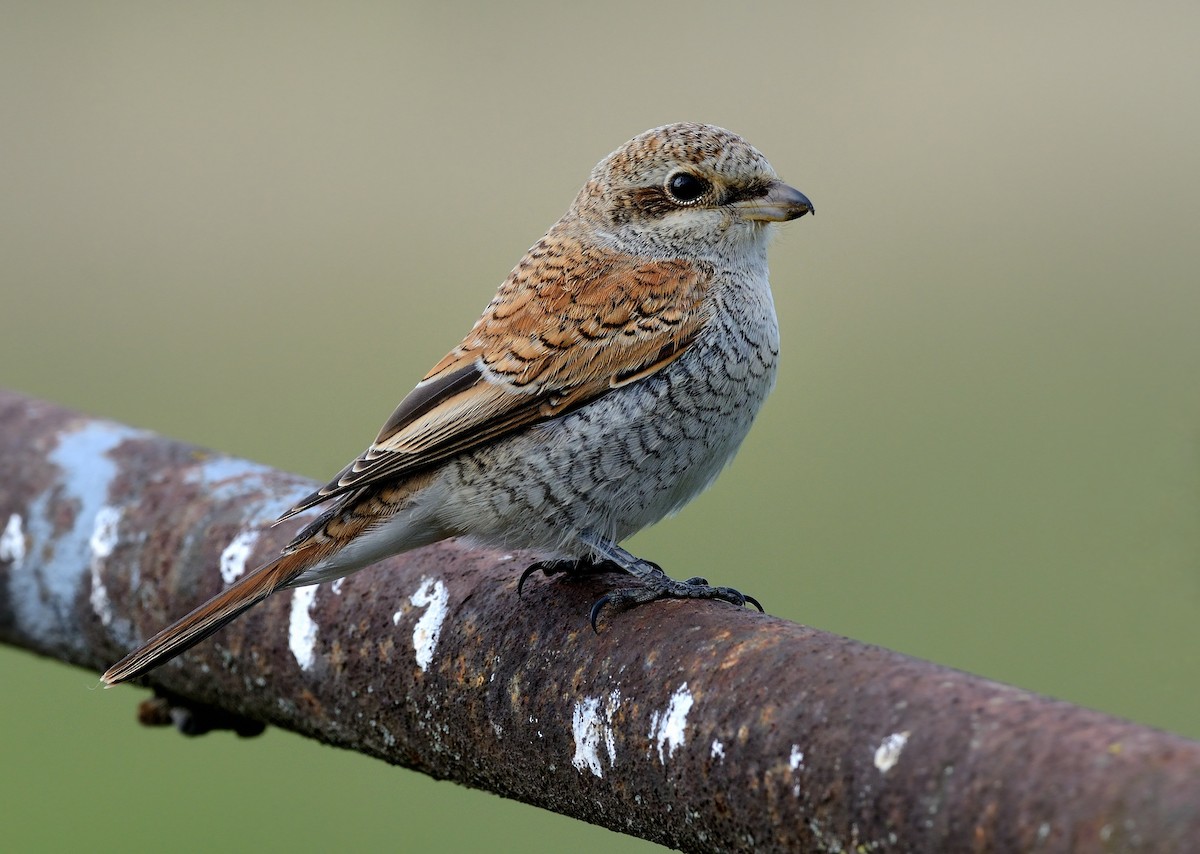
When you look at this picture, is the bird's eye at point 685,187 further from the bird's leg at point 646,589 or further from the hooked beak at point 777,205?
the bird's leg at point 646,589

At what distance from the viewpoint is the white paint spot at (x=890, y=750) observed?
1234 mm

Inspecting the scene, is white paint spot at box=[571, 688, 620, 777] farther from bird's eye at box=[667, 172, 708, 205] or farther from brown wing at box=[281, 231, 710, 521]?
bird's eye at box=[667, 172, 708, 205]

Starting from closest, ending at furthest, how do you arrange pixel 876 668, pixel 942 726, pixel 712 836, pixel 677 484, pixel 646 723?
pixel 942 726, pixel 876 668, pixel 712 836, pixel 646 723, pixel 677 484

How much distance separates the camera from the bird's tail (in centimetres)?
224

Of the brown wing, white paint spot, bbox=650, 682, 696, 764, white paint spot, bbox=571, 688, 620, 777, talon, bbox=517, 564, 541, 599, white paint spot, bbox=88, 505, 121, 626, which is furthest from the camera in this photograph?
the brown wing

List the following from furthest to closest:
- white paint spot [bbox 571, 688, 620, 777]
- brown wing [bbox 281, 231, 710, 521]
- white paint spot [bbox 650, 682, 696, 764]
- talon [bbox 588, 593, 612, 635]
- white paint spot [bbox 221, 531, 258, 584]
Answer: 1. brown wing [bbox 281, 231, 710, 521]
2. white paint spot [bbox 221, 531, 258, 584]
3. talon [bbox 588, 593, 612, 635]
4. white paint spot [bbox 571, 688, 620, 777]
5. white paint spot [bbox 650, 682, 696, 764]

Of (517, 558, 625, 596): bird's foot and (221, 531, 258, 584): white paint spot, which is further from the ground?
(221, 531, 258, 584): white paint spot

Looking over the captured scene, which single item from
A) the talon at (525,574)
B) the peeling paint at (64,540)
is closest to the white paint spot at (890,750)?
the talon at (525,574)

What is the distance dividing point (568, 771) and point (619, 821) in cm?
10

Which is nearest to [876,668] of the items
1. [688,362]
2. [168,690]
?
[688,362]

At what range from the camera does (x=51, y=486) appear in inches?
106

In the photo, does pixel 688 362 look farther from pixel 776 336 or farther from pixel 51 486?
pixel 51 486

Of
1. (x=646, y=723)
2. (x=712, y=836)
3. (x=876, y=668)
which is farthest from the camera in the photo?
(x=646, y=723)

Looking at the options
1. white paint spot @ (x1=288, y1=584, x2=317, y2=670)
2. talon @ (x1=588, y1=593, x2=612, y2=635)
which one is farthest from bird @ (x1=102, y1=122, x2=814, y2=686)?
talon @ (x1=588, y1=593, x2=612, y2=635)
